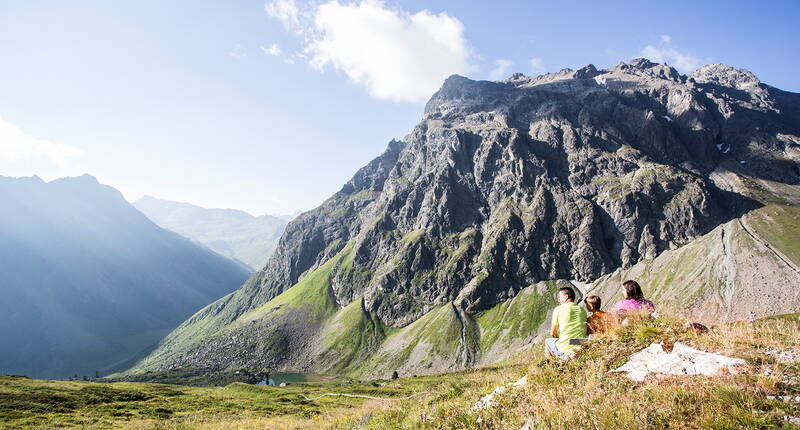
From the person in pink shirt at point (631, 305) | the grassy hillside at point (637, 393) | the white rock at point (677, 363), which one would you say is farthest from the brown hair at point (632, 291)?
the white rock at point (677, 363)

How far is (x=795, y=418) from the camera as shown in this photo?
22.8 ft

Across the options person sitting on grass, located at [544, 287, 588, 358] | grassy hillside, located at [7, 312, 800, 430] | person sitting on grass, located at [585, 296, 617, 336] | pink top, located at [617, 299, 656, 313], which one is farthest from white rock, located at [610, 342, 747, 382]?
pink top, located at [617, 299, 656, 313]

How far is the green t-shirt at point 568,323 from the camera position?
13930 millimetres

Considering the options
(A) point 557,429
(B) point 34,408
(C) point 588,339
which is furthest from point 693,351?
(B) point 34,408

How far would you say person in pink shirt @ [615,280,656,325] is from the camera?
1454 centimetres

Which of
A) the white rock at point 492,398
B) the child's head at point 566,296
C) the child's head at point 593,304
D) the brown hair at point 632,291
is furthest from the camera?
the child's head at point 593,304

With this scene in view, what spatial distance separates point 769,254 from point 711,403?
22506 centimetres

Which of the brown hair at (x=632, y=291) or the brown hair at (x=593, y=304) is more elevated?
the brown hair at (x=632, y=291)

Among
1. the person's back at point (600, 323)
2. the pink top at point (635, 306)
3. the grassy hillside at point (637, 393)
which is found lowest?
the grassy hillside at point (637, 393)

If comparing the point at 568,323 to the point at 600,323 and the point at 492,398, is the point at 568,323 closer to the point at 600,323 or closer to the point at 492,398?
the point at 600,323

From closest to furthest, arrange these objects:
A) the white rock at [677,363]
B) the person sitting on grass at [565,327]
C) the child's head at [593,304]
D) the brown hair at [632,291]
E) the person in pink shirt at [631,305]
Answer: the white rock at [677,363]
the person sitting on grass at [565,327]
the person in pink shirt at [631,305]
the brown hair at [632,291]
the child's head at [593,304]

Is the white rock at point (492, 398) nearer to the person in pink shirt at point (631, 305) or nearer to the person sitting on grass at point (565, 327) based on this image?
the person sitting on grass at point (565, 327)

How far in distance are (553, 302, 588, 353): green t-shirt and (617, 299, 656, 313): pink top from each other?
1742 millimetres

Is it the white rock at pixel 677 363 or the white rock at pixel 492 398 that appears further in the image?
the white rock at pixel 492 398
